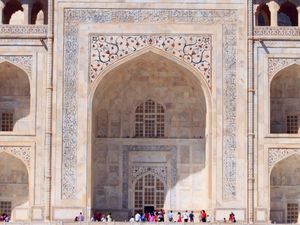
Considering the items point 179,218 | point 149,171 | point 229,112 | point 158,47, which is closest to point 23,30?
point 158,47

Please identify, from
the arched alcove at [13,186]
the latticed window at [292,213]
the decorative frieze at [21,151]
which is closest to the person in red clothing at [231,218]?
the latticed window at [292,213]

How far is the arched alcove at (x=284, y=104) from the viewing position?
3216 centimetres

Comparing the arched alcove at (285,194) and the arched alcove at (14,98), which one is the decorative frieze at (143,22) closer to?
the arched alcove at (14,98)

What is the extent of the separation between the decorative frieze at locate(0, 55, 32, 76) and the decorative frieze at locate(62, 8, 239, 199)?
1.16 metres

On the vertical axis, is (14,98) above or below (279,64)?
below

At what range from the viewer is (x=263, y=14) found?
35406 millimetres

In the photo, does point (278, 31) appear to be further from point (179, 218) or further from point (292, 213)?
point (179, 218)

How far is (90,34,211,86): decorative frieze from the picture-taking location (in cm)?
3067

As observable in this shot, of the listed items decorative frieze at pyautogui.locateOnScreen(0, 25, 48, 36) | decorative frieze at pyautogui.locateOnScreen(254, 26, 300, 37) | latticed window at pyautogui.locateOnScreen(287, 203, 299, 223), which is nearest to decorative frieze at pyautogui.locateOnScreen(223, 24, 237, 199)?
decorative frieze at pyautogui.locateOnScreen(254, 26, 300, 37)

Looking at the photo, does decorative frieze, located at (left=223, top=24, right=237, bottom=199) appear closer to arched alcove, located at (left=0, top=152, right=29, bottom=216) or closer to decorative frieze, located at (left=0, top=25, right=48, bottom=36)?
decorative frieze, located at (left=0, top=25, right=48, bottom=36)

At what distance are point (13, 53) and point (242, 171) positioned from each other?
8.07 metres

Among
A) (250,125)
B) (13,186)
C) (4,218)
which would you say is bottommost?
(4,218)

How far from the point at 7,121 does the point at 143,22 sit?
5.64m

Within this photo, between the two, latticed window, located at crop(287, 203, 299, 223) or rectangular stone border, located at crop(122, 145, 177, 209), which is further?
rectangular stone border, located at crop(122, 145, 177, 209)
